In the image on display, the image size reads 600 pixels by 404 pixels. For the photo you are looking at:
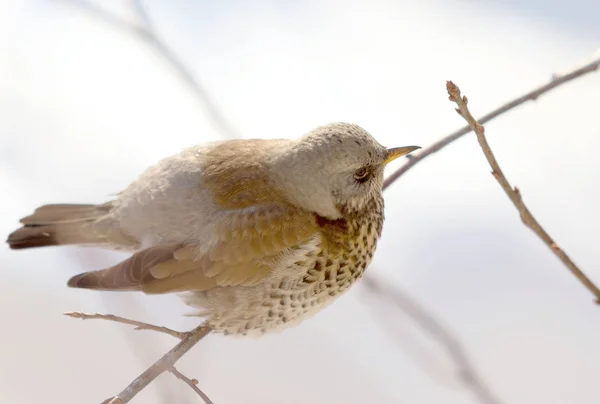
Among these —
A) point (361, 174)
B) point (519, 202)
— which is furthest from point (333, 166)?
point (519, 202)

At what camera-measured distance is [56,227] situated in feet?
6.16

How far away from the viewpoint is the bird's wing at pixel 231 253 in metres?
1.67

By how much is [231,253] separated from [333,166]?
33 cm

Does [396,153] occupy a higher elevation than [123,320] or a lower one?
higher

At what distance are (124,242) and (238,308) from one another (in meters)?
0.36

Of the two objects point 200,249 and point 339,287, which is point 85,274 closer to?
point 200,249

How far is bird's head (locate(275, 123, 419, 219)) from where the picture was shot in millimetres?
1694

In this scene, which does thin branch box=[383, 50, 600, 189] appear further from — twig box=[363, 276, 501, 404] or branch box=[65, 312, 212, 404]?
branch box=[65, 312, 212, 404]

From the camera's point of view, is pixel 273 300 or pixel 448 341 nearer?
pixel 448 341

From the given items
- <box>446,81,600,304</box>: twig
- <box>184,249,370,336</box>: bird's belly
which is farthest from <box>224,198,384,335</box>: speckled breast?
<box>446,81,600,304</box>: twig

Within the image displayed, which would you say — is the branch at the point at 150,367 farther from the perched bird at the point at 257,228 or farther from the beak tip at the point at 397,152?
the beak tip at the point at 397,152

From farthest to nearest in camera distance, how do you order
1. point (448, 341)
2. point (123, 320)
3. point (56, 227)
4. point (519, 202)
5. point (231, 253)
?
1. point (56, 227)
2. point (231, 253)
3. point (448, 341)
4. point (123, 320)
5. point (519, 202)

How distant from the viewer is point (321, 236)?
174 centimetres

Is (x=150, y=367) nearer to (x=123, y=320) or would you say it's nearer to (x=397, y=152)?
(x=123, y=320)
